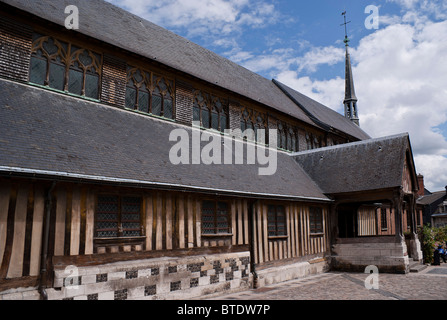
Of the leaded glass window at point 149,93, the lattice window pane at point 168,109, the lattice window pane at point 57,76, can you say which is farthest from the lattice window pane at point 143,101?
the lattice window pane at point 57,76

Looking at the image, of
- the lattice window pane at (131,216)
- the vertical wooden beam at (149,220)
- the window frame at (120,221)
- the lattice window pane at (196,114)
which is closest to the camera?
the window frame at (120,221)

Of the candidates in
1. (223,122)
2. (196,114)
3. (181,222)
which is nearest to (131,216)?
(181,222)

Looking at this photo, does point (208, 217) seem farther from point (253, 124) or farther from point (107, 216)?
point (253, 124)

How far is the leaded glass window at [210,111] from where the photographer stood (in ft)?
44.2

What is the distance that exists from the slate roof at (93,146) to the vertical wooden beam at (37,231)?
0.67 metres

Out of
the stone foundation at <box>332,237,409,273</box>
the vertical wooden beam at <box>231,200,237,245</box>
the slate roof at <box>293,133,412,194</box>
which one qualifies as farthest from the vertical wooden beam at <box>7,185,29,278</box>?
the stone foundation at <box>332,237,409,273</box>

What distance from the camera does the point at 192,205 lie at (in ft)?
31.9

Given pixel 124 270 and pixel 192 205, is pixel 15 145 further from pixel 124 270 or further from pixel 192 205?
pixel 192 205

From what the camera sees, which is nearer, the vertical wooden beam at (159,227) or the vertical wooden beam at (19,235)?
the vertical wooden beam at (19,235)

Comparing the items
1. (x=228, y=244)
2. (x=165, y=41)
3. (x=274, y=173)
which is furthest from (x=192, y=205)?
(x=165, y=41)

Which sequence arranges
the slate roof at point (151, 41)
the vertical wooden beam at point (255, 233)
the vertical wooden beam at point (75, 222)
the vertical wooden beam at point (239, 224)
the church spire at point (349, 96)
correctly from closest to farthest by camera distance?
the vertical wooden beam at point (75, 222), the slate roof at point (151, 41), the vertical wooden beam at point (239, 224), the vertical wooden beam at point (255, 233), the church spire at point (349, 96)

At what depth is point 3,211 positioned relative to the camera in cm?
→ 648

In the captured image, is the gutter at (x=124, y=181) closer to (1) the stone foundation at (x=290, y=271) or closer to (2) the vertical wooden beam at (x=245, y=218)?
(2) the vertical wooden beam at (x=245, y=218)
